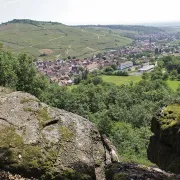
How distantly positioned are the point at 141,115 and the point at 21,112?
4723cm

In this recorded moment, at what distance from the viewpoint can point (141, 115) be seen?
2264 inches

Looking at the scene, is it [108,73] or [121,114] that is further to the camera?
[108,73]

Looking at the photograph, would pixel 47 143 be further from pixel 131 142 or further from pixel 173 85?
pixel 173 85

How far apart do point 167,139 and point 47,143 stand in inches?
308

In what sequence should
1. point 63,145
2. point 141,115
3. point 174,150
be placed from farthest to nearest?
point 141,115, point 174,150, point 63,145

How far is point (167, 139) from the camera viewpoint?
629 inches

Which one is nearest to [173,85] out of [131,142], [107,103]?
[107,103]

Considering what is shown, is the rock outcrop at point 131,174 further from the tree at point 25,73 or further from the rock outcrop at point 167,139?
the tree at point 25,73

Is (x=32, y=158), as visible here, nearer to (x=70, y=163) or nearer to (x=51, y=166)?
(x=51, y=166)

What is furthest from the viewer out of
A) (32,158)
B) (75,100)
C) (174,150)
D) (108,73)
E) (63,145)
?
(108,73)

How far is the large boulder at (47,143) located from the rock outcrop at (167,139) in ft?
13.1

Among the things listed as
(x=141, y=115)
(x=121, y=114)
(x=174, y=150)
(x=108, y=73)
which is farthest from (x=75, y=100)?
(x=108, y=73)

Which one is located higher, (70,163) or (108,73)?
(70,163)

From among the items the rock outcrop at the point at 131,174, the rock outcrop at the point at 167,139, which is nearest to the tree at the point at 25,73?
the rock outcrop at the point at 167,139
